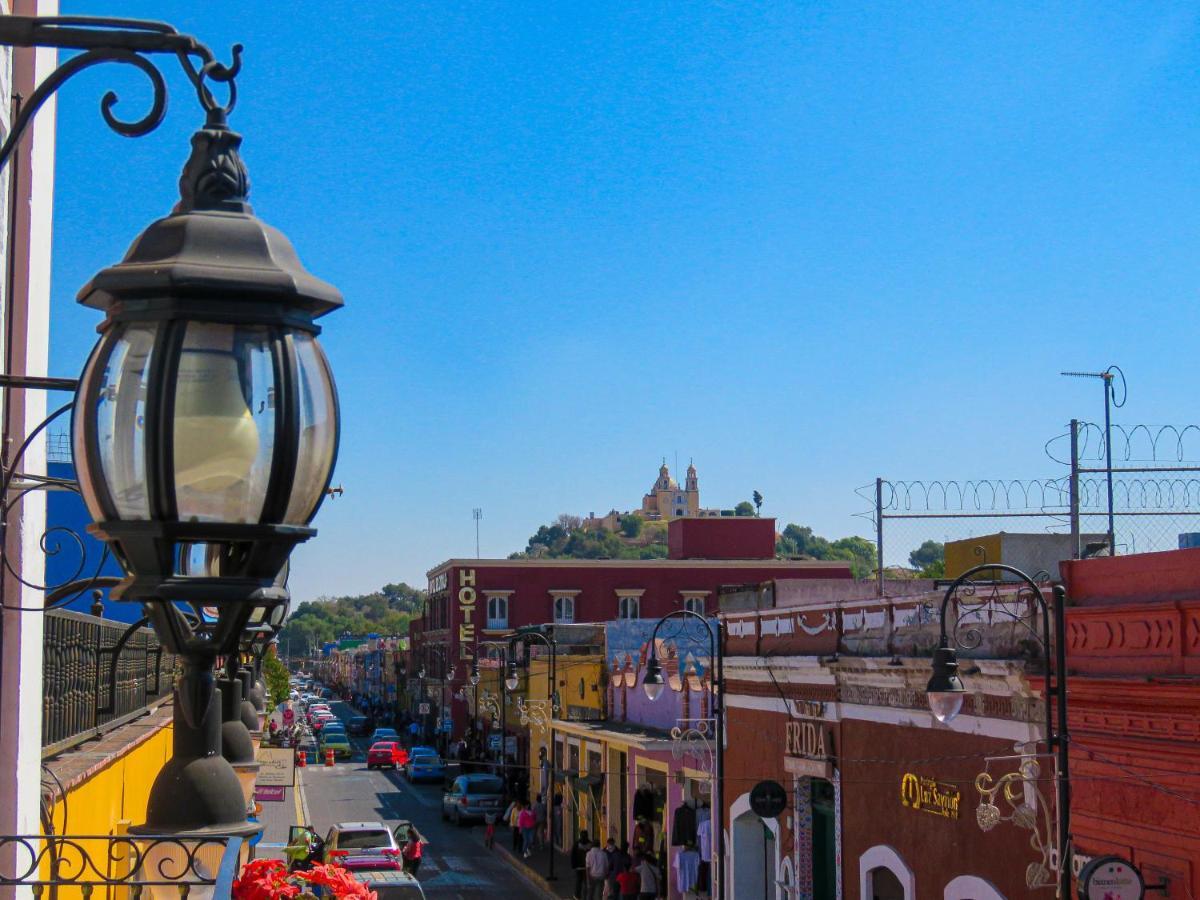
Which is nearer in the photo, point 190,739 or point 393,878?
point 190,739

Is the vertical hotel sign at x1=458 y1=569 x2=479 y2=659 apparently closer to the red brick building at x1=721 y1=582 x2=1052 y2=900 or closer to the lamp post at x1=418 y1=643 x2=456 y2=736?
the lamp post at x1=418 y1=643 x2=456 y2=736

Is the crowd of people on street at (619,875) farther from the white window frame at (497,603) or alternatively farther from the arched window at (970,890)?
the white window frame at (497,603)

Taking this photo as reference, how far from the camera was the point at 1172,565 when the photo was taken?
12.2 meters

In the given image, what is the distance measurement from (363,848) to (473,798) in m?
16.2

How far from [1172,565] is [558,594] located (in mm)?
53419

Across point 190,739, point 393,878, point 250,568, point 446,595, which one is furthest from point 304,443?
point 446,595

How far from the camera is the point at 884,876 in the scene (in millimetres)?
18469

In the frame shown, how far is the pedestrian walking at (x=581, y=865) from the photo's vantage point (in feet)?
102

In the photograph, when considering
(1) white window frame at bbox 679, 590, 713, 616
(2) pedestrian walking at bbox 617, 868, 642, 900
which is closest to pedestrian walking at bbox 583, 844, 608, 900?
(2) pedestrian walking at bbox 617, 868, 642, 900

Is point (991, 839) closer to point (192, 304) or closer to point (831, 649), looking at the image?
point (831, 649)

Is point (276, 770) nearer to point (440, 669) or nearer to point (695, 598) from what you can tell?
point (695, 598)

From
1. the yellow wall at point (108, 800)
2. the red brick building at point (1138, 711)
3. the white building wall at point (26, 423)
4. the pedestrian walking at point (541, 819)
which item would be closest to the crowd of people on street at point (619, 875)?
the pedestrian walking at point (541, 819)

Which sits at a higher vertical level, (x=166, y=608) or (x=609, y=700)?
(x=166, y=608)

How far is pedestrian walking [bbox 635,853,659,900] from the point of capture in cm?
2764
